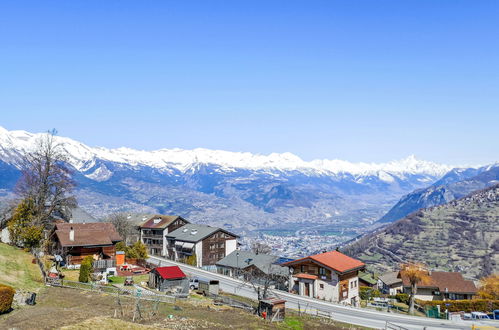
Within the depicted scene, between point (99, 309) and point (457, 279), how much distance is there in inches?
3786

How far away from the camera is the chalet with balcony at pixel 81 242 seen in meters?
67.9

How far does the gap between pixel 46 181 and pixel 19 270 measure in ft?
75.8

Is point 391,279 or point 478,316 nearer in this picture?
point 478,316

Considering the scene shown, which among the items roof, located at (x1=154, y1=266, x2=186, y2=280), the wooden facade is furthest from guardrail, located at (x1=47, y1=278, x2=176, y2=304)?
the wooden facade

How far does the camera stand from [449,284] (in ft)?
344

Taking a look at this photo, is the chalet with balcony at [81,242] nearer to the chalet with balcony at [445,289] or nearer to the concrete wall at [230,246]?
the concrete wall at [230,246]

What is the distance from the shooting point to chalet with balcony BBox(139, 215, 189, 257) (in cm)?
12131


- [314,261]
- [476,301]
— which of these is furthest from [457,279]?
[314,261]

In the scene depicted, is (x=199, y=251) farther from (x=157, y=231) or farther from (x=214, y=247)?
(x=157, y=231)

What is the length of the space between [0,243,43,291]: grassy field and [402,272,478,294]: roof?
8659 cm

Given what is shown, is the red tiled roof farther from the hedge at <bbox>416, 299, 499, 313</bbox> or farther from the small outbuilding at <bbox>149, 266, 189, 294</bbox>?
the hedge at <bbox>416, 299, 499, 313</bbox>

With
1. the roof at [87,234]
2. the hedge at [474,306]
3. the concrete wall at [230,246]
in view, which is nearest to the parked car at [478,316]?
the hedge at [474,306]

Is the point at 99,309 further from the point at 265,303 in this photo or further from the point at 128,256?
the point at 128,256

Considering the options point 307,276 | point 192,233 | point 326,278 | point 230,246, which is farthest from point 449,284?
point 192,233
